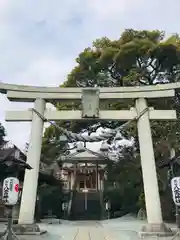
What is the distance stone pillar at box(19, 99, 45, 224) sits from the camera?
37.2 feet

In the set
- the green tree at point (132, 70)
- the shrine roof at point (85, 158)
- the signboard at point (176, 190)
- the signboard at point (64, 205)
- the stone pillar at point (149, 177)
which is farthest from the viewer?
the shrine roof at point (85, 158)

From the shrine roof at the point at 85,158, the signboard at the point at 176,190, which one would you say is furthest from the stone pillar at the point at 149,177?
the shrine roof at the point at 85,158

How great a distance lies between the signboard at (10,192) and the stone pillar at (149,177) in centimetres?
499

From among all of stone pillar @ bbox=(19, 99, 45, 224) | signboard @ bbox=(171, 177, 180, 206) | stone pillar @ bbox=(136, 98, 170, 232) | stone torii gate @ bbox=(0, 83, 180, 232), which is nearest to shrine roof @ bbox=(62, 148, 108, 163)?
stone torii gate @ bbox=(0, 83, 180, 232)

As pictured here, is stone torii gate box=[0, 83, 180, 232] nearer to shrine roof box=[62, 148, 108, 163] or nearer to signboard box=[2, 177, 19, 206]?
signboard box=[2, 177, 19, 206]

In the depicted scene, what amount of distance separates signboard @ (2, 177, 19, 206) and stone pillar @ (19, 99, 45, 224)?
68.1 inches

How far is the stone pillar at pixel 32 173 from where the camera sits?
11.3m

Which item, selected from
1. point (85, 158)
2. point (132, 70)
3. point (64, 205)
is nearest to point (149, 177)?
point (132, 70)

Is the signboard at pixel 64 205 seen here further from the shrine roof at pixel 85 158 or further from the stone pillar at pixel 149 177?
the stone pillar at pixel 149 177

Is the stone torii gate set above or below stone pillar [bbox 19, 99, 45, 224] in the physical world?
above

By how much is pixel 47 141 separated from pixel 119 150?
5768mm

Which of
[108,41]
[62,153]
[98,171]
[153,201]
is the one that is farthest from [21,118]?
[98,171]

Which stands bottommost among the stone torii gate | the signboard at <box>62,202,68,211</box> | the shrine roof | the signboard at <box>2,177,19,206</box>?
the signboard at <box>2,177,19,206</box>

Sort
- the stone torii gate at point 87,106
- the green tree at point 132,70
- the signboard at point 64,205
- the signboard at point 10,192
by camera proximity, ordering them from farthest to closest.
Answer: the signboard at point 64,205
the green tree at point 132,70
the stone torii gate at point 87,106
the signboard at point 10,192
